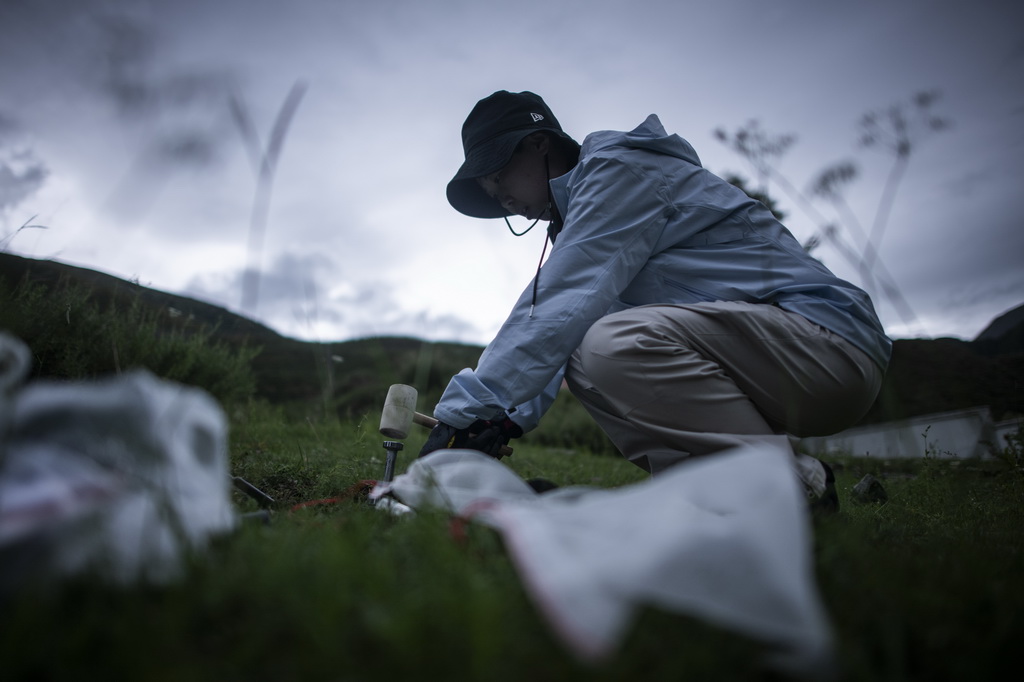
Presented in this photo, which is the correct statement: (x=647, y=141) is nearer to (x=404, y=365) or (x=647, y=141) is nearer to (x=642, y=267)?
(x=642, y=267)

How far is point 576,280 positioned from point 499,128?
106 centimetres

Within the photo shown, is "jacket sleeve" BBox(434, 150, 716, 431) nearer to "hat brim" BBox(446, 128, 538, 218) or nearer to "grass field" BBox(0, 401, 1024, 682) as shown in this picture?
"hat brim" BBox(446, 128, 538, 218)

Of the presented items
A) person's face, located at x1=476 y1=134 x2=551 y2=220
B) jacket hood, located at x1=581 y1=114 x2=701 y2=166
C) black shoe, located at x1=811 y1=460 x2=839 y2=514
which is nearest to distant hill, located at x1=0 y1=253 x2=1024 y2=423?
black shoe, located at x1=811 y1=460 x2=839 y2=514

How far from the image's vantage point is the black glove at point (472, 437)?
6.43ft

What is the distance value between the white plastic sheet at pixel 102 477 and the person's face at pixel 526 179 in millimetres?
2073

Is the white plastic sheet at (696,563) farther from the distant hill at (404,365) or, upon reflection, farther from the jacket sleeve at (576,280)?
the jacket sleeve at (576,280)

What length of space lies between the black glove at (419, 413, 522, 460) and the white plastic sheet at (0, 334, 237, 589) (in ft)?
3.14

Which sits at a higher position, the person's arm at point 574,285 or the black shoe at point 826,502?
the person's arm at point 574,285

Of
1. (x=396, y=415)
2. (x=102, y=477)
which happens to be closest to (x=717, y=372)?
(x=396, y=415)

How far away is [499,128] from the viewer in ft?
8.84

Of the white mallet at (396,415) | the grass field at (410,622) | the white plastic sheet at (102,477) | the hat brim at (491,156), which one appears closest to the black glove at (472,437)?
the white mallet at (396,415)

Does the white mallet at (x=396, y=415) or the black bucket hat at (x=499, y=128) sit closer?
the white mallet at (x=396, y=415)

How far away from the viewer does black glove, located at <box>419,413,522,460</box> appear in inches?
77.2

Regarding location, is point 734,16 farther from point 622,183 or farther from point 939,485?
point 939,485
